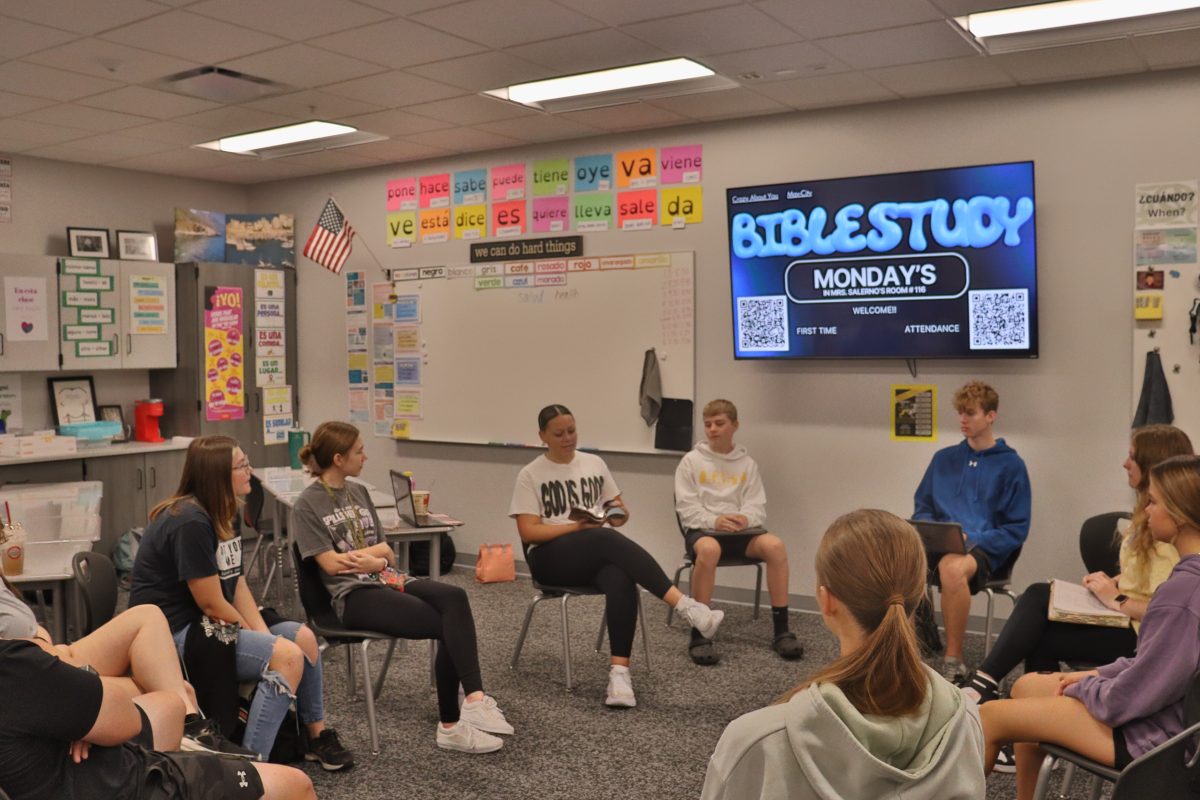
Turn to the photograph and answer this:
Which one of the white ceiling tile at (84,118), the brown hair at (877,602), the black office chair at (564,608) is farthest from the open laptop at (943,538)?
the white ceiling tile at (84,118)

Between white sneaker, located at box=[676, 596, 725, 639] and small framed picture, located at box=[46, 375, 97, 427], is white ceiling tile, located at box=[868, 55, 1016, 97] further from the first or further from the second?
small framed picture, located at box=[46, 375, 97, 427]

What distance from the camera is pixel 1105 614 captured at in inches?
123

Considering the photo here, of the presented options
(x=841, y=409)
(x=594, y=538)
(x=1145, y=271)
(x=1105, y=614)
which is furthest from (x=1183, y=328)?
(x=594, y=538)

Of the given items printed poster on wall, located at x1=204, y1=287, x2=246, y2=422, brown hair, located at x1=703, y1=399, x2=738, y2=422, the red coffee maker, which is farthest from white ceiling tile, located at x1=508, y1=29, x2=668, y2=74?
the red coffee maker

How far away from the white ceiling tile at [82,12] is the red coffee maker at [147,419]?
11.7 feet

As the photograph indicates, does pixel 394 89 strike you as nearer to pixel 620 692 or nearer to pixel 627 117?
pixel 627 117

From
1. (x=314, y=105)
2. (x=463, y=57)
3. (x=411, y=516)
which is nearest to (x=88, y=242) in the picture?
(x=314, y=105)

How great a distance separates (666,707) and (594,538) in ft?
2.33

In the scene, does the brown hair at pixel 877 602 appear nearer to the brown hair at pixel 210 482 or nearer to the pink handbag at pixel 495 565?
the brown hair at pixel 210 482

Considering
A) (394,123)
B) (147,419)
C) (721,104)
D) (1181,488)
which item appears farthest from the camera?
(147,419)

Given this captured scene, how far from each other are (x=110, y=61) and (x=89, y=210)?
285cm

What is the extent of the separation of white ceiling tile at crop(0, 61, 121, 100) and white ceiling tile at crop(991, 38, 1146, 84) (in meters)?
3.93

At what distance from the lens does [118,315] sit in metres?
6.94

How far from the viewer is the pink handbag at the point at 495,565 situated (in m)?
5.18
